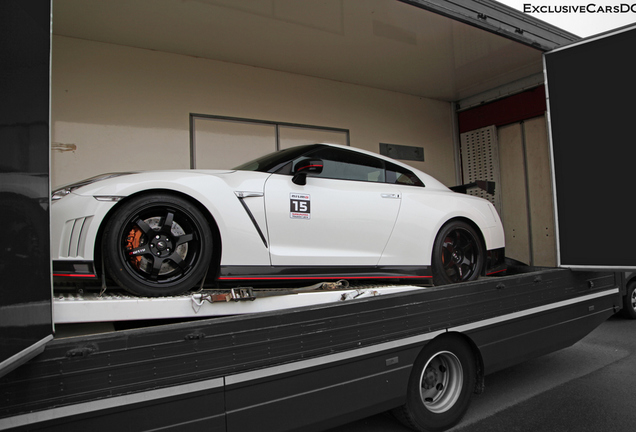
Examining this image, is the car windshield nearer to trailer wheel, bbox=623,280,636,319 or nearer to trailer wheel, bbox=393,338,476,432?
trailer wheel, bbox=393,338,476,432

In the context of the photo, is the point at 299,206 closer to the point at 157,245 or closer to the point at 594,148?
the point at 157,245

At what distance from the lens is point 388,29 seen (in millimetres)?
4797

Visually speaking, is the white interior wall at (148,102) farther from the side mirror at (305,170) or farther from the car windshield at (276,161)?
the side mirror at (305,170)

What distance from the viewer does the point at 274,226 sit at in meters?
2.94

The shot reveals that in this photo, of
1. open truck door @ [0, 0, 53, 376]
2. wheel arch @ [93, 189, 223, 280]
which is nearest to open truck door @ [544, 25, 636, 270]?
wheel arch @ [93, 189, 223, 280]

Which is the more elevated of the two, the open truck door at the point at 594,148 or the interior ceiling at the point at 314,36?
the interior ceiling at the point at 314,36

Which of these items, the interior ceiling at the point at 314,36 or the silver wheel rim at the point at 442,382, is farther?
the interior ceiling at the point at 314,36

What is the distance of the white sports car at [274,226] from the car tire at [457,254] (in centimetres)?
1

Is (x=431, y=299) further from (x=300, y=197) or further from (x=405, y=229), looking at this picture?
(x=300, y=197)

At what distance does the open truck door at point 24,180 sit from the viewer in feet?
4.72

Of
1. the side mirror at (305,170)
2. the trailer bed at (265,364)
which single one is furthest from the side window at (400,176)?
the trailer bed at (265,364)

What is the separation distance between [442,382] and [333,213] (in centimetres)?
169

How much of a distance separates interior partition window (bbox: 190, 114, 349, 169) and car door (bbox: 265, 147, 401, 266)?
2.45 m

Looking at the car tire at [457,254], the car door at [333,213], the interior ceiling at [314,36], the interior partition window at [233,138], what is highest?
the interior ceiling at [314,36]
